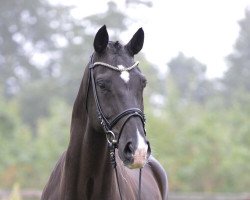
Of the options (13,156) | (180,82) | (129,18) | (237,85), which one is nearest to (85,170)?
(13,156)

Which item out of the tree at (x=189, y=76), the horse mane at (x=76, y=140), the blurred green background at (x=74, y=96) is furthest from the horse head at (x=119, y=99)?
the tree at (x=189, y=76)

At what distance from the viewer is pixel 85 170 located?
4852mm

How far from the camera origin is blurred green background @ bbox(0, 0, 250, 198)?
21969mm

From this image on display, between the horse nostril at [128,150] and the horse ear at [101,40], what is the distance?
2.75ft

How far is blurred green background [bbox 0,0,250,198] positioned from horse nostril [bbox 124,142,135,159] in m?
2.02

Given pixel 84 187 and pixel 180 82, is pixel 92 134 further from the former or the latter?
pixel 180 82

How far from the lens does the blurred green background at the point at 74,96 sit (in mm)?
21969

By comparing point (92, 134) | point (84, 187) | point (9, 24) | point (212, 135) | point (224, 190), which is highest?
point (9, 24)

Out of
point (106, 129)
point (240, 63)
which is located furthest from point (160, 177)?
point (240, 63)

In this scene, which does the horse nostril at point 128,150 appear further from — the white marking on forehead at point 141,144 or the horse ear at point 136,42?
the horse ear at point 136,42

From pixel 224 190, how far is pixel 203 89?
34.8 m

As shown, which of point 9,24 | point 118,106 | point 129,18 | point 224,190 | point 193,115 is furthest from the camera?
point 9,24

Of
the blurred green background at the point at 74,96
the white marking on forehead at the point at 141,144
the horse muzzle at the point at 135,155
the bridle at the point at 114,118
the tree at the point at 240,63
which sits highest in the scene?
the tree at the point at 240,63

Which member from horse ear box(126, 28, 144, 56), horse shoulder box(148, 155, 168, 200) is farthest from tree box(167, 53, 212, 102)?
horse ear box(126, 28, 144, 56)
